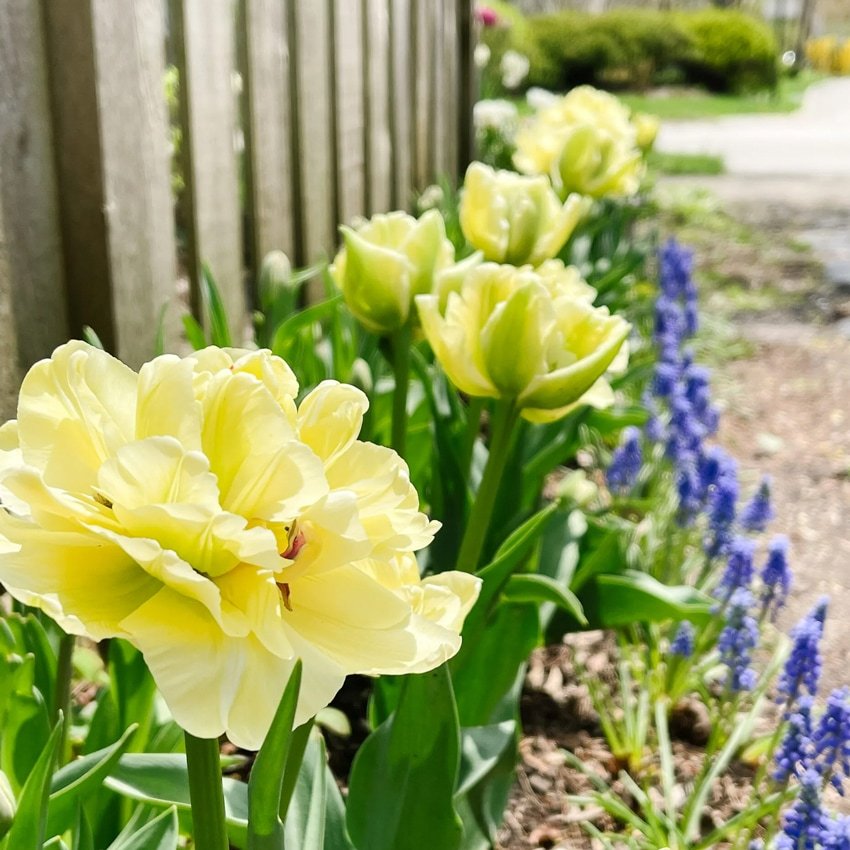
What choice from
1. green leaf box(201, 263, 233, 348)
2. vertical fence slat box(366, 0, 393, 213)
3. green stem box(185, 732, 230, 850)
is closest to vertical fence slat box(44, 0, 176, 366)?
green leaf box(201, 263, 233, 348)

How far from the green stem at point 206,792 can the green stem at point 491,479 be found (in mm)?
551

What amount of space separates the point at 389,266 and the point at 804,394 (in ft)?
9.58

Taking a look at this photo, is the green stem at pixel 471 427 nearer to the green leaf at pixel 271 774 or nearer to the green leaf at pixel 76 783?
the green leaf at pixel 76 783

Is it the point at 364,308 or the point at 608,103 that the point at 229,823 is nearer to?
the point at 364,308

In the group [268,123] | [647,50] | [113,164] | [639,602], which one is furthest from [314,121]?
[647,50]

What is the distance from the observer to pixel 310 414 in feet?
2.10

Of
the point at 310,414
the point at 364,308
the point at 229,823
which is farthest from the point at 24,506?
the point at 364,308

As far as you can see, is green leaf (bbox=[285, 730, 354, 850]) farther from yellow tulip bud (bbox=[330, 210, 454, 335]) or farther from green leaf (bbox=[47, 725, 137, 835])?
yellow tulip bud (bbox=[330, 210, 454, 335])

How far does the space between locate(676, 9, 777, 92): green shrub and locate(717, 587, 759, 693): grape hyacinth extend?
1839cm

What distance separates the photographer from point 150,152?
1.79m

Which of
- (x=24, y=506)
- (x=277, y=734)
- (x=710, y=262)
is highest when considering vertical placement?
(x=24, y=506)

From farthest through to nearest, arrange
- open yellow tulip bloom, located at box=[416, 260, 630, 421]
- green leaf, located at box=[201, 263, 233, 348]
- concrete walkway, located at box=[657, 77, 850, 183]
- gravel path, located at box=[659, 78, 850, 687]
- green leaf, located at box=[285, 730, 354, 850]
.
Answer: concrete walkway, located at box=[657, 77, 850, 183], gravel path, located at box=[659, 78, 850, 687], green leaf, located at box=[201, 263, 233, 348], open yellow tulip bloom, located at box=[416, 260, 630, 421], green leaf, located at box=[285, 730, 354, 850]

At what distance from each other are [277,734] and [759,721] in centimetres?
146

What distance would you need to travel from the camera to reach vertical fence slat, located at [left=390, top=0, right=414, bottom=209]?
374cm
